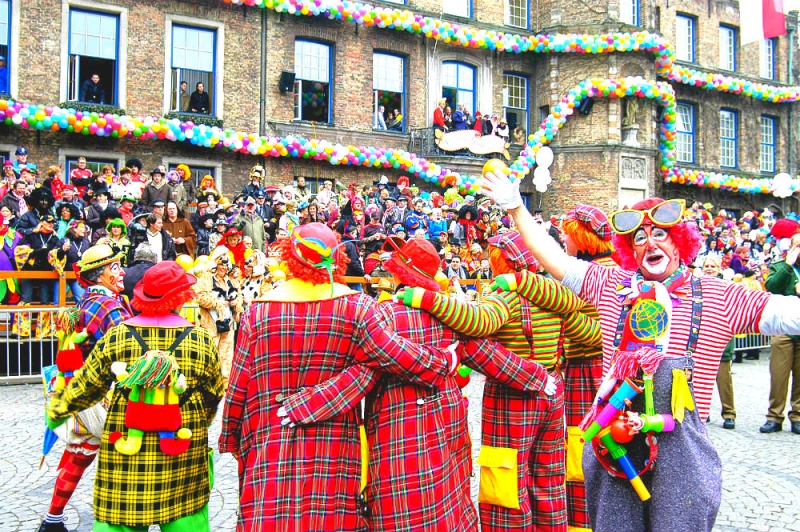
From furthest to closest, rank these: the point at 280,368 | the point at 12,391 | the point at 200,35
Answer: the point at 200,35 < the point at 12,391 < the point at 280,368

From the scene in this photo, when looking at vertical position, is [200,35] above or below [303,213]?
above

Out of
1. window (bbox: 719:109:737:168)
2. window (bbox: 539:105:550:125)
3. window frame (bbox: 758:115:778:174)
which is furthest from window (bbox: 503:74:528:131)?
window frame (bbox: 758:115:778:174)

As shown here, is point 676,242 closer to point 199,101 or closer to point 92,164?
point 92,164

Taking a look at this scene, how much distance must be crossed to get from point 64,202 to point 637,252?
10.7m

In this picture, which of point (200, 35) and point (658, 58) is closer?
point (200, 35)

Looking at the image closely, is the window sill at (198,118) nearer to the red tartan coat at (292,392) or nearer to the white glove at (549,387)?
the white glove at (549,387)

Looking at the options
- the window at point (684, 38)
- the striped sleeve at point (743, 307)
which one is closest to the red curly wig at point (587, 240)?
the striped sleeve at point (743, 307)

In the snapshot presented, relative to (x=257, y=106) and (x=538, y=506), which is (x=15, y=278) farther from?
(x=257, y=106)

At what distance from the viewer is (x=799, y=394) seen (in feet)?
28.5

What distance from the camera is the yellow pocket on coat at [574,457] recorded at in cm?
490

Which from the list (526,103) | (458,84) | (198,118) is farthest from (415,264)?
(526,103)

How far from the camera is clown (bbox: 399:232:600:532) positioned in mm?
4320

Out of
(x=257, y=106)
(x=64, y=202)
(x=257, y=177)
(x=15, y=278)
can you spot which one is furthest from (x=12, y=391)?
(x=257, y=106)

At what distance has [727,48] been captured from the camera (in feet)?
102
